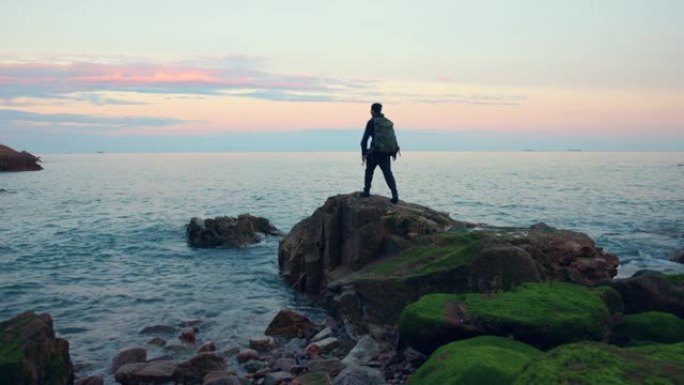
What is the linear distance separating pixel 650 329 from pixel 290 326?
331 inches

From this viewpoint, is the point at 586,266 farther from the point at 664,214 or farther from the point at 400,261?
the point at 664,214

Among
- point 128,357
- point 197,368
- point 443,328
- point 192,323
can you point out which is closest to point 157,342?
point 128,357

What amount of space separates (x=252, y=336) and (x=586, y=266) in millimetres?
9299

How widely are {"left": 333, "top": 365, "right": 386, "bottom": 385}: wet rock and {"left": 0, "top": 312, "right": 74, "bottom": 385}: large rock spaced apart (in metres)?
5.39

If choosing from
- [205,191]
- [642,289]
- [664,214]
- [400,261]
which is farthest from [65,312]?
[205,191]

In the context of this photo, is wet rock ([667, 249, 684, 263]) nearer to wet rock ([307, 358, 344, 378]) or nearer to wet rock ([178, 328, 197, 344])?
wet rock ([307, 358, 344, 378])

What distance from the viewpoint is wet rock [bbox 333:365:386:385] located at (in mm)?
9570

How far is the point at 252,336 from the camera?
14.6 meters

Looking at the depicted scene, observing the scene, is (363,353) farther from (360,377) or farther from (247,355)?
(247,355)

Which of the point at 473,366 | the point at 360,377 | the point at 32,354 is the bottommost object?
the point at 360,377

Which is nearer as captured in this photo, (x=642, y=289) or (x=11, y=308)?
(x=642, y=289)

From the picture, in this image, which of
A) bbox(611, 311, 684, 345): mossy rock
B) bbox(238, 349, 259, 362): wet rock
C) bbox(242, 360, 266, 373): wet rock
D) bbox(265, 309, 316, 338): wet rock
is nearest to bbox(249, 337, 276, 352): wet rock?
bbox(238, 349, 259, 362): wet rock

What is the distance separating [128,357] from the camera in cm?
1255

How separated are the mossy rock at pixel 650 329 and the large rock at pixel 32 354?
1046 cm
